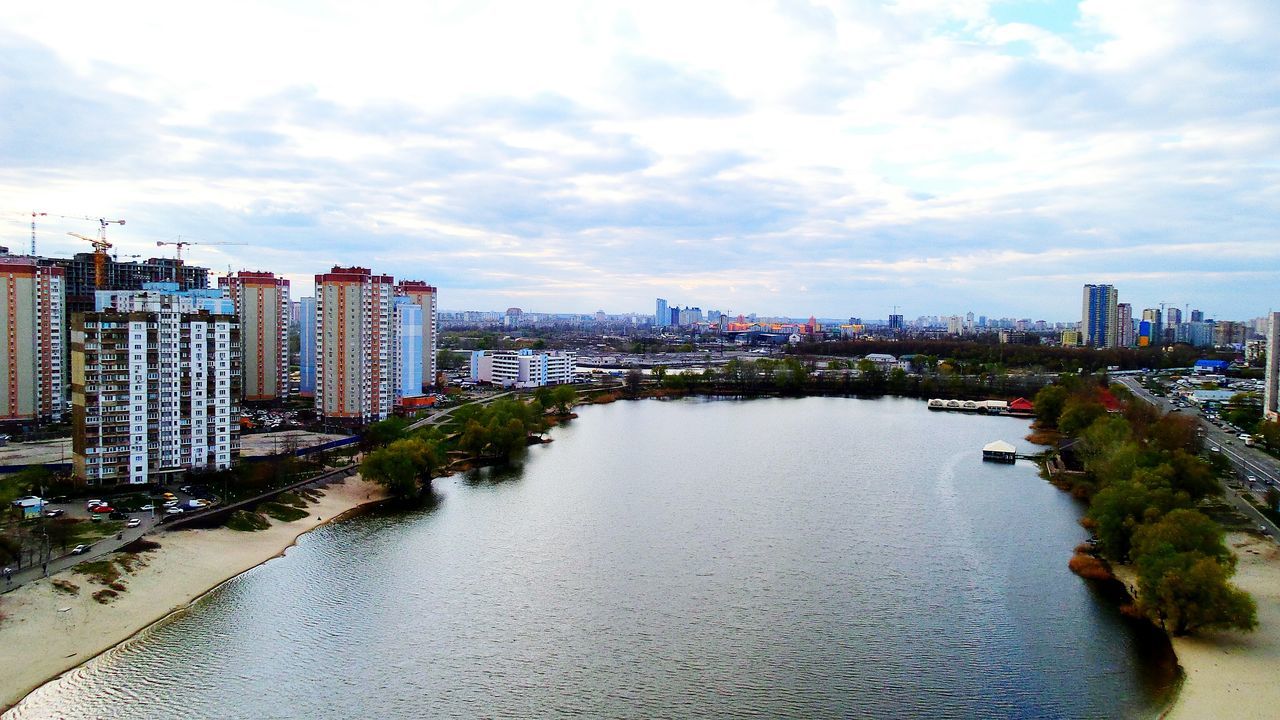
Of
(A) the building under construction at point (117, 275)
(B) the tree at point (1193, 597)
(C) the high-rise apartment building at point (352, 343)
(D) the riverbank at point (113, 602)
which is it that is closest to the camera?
(D) the riverbank at point (113, 602)

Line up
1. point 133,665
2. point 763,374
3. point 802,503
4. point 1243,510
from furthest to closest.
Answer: point 763,374 < point 802,503 < point 1243,510 < point 133,665

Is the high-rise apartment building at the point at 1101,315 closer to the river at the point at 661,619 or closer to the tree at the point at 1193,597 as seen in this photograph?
the river at the point at 661,619

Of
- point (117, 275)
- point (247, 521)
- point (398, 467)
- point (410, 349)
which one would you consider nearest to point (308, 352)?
point (410, 349)

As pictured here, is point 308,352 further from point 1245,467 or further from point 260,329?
point 1245,467

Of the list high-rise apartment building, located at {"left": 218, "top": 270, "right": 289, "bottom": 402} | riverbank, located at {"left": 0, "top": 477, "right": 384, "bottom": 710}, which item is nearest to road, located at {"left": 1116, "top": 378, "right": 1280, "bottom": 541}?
riverbank, located at {"left": 0, "top": 477, "right": 384, "bottom": 710}

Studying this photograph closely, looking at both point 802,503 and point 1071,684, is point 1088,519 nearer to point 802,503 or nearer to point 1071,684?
point 802,503

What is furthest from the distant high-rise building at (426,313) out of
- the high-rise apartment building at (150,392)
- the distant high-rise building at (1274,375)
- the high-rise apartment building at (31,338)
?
the distant high-rise building at (1274,375)

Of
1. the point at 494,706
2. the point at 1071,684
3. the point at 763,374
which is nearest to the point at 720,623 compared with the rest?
the point at 494,706
